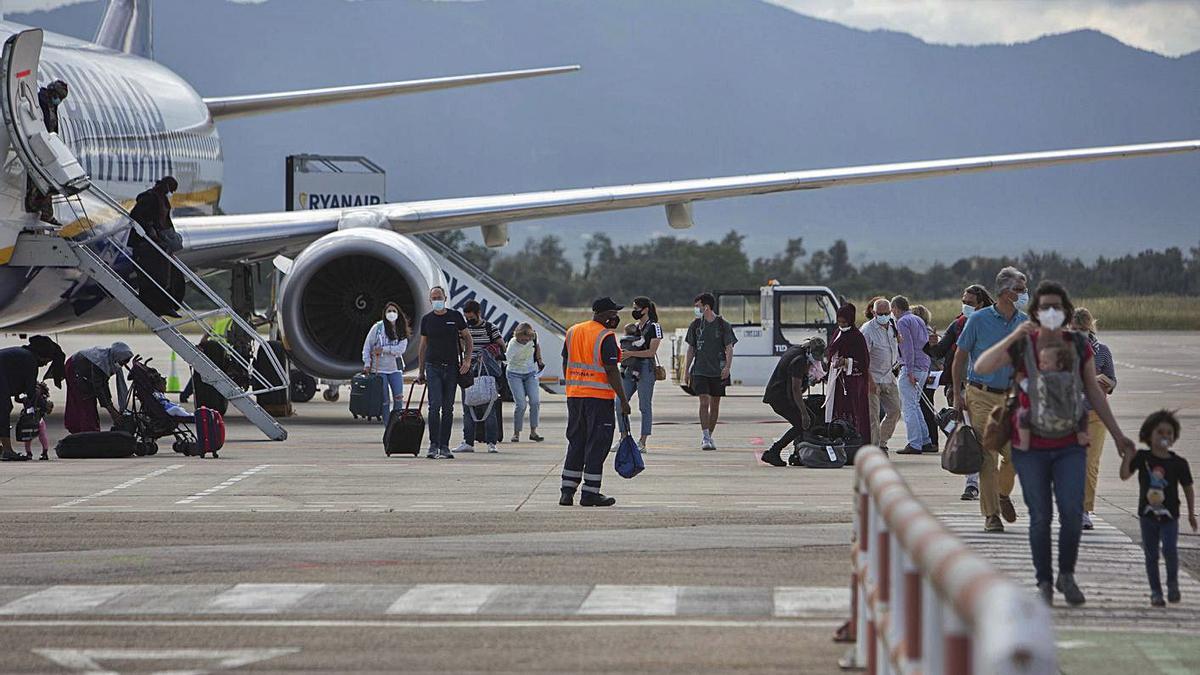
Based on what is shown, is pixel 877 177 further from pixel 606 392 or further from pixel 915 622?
pixel 915 622

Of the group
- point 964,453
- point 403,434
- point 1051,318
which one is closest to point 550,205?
point 403,434

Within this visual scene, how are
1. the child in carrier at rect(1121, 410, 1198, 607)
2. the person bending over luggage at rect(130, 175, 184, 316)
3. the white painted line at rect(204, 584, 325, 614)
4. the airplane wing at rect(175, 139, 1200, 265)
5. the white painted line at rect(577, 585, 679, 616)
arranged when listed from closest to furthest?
the white painted line at rect(577, 585, 679, 616)
the white painted line at rect(204, 584, 325, 614)
the child in carrier at rect(1121, 410, 1198, 607)
the person bending over luggage at rect(130, 175, 184, 316)
the airplane wing at rect(175, 139, 1200, 265)

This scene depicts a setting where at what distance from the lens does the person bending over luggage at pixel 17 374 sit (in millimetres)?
16766

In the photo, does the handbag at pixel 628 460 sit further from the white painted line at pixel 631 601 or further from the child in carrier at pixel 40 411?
Result: the child in carrier at pixel 40 411

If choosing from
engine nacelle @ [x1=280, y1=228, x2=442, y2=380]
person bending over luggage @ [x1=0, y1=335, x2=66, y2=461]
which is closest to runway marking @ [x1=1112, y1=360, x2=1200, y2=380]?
engine nacelle @ [x1=280, y1=228, x2=442, y2=380]

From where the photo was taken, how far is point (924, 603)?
4.95m

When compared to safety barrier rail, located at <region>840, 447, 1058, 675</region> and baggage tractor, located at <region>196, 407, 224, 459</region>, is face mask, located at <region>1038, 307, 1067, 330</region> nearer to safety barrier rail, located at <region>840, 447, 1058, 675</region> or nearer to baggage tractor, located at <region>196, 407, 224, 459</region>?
safety barrier rail, located at <region>840, 447, 1058, 675</region>

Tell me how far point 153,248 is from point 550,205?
644 cm

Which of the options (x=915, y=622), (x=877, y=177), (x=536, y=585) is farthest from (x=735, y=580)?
(x=877, y=177)

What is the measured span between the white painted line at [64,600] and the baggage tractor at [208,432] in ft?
24.9

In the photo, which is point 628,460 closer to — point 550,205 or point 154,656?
point 154,656

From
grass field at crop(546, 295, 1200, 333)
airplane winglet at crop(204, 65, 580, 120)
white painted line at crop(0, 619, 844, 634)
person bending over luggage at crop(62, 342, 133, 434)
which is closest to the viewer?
white painted line at crop(0, 619, 844, 634)

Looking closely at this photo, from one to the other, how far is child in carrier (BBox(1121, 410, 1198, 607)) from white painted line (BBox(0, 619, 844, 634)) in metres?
0.70

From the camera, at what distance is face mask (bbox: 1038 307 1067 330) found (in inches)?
352
